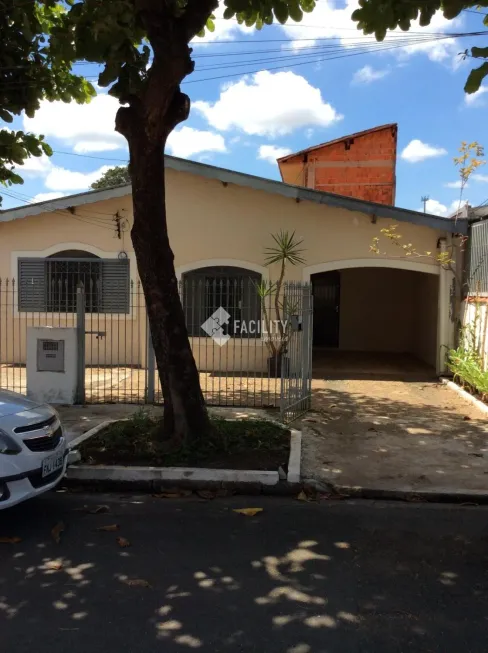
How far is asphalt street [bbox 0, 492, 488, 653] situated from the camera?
9.59ft

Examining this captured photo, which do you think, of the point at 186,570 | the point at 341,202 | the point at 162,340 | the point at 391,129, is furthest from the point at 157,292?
the point at 391,129

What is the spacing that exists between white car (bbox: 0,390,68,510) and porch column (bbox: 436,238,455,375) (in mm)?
8913

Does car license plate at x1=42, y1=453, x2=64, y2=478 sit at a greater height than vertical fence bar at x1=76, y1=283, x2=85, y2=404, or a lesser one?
lesser

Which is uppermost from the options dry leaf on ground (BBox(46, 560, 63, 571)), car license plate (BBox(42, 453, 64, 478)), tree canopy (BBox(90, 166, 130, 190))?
tree canopy (BBox(90, 166, 130, 190))

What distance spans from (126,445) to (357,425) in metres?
3.20

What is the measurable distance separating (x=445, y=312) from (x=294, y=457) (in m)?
6.89

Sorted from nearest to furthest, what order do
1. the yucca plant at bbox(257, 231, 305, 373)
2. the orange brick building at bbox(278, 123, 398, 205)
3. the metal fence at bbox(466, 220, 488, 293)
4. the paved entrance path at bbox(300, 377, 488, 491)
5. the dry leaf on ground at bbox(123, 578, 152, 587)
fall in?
1. the dry leaf on ground at bbox(123, 578, 152, 587)
2. the paved entrance path at bbox(300, 377, 488, 491)
3. the metal fence at bbox(466, 220, 488, 293)
4. the yucca plant at bbox(257, 231, 305, 373)
5. the orange brick building at bbox(278, 123, 398, 205)

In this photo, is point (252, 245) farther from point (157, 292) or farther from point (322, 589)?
point (322, 589)

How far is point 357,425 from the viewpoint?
7.67 m

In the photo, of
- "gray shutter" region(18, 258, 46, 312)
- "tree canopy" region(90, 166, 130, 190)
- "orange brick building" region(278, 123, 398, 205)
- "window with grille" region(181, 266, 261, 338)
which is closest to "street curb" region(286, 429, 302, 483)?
"window with grille" region(181, 266, 261, 338)

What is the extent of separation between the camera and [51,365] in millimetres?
8680

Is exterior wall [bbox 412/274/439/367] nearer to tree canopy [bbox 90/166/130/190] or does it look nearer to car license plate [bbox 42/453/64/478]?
car license plate [bbox 42/453/64/478]

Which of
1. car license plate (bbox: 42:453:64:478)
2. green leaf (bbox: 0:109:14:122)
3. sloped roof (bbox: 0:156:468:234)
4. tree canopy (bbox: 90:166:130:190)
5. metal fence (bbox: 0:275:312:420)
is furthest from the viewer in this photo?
tree canopy (bbox: 90:166:130:190)

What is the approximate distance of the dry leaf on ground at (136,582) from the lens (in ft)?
11.4
